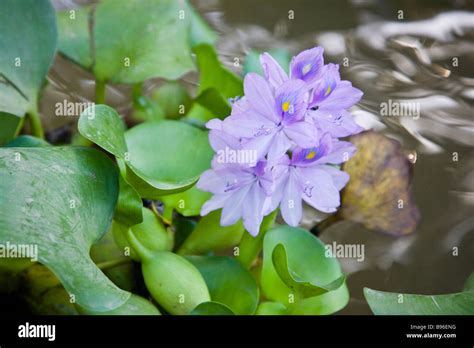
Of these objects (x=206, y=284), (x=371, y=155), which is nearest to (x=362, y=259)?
(x=371, y=155)

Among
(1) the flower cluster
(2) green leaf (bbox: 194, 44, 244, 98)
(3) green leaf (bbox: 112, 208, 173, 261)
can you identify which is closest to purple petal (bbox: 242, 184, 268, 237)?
(1) the flower cluster

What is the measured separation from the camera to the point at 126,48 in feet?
2.63

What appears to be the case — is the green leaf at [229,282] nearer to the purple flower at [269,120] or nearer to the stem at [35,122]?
the purple flower at [269,120]

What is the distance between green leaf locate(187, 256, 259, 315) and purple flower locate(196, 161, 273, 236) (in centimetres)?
5

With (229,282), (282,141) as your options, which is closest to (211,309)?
(229,282)

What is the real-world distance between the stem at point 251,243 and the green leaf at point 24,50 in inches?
12.2

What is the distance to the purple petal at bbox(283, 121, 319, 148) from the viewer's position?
542 mm

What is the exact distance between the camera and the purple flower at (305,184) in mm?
590

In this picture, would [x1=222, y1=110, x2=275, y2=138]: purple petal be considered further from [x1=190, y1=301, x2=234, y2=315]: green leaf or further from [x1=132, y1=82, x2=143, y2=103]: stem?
[x1=132, y1=82, x2=143, y2=103]: stem

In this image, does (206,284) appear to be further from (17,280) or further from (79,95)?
(79,95)

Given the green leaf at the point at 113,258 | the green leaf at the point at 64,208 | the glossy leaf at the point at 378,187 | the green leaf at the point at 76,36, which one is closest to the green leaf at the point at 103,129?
the green leaf at the point at 64,208

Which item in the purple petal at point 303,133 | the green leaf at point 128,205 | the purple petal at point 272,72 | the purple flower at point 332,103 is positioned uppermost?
the purple petal at point 272,72

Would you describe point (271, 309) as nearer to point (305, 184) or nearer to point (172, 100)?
point (305, 184)
